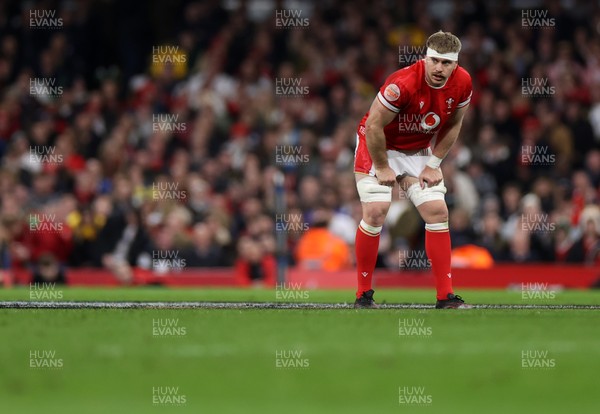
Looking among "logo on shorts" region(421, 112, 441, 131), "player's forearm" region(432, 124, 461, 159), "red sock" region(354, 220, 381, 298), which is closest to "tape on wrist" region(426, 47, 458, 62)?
"logo on shorts" region(421, 112, 441, 131)

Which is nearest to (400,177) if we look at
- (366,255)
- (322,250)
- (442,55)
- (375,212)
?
(375,212)

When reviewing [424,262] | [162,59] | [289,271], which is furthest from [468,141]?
[162,59]

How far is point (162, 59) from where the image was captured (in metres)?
20.6

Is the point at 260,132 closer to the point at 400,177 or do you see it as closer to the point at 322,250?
the point at 322,250

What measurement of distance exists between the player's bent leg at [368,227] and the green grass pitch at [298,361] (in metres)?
0.50

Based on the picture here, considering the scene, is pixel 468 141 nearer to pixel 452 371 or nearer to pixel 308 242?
pixel 308 242

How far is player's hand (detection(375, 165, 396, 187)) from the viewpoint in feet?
32.6

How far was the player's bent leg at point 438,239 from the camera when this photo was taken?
393 inches

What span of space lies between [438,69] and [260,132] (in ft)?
32.1

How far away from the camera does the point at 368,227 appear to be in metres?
10.2

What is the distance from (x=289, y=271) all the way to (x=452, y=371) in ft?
31.2

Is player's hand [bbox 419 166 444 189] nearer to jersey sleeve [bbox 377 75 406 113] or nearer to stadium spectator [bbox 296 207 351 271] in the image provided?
jersey sleeve [bbox 377 75 406 113]

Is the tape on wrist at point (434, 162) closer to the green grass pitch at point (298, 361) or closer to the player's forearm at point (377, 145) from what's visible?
the player's forearm at point (377, 145)

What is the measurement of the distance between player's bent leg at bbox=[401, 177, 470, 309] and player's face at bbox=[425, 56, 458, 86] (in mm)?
936
